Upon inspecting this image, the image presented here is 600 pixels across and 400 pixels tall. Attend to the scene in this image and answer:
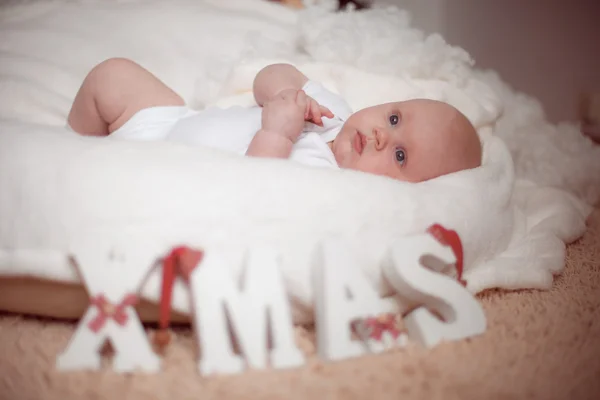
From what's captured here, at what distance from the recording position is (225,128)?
1.00 m

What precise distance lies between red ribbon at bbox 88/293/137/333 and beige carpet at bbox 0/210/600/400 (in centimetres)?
6

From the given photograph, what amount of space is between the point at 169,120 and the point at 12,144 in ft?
1.12

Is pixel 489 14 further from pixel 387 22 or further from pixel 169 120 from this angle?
pixel 169 120

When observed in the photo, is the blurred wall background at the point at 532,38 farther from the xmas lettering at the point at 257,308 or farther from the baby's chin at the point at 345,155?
the xmas lettering at the point at 257,308

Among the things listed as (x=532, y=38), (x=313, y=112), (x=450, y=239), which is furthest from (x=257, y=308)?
(x=532, y=38)

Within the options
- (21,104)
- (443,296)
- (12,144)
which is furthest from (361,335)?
(21,104)

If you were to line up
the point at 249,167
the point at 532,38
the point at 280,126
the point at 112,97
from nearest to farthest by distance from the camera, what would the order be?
the point at 249,167
the point at 280,126
the point at 112,97
the point at 532,38

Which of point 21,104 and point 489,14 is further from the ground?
point 489,14

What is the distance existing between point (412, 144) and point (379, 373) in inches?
17.5

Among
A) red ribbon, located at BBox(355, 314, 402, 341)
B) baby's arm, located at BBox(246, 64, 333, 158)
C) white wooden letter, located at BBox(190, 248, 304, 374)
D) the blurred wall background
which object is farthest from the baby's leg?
the blurred wall background

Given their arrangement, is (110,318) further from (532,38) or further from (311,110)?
(532,38)

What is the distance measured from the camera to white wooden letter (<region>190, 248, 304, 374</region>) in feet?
2.14

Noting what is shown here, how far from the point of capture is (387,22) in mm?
1333

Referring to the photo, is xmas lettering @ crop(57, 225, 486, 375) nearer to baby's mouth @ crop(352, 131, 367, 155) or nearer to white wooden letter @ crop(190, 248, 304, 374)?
white wooden letter @ crop(190, 248, 304, 374)
